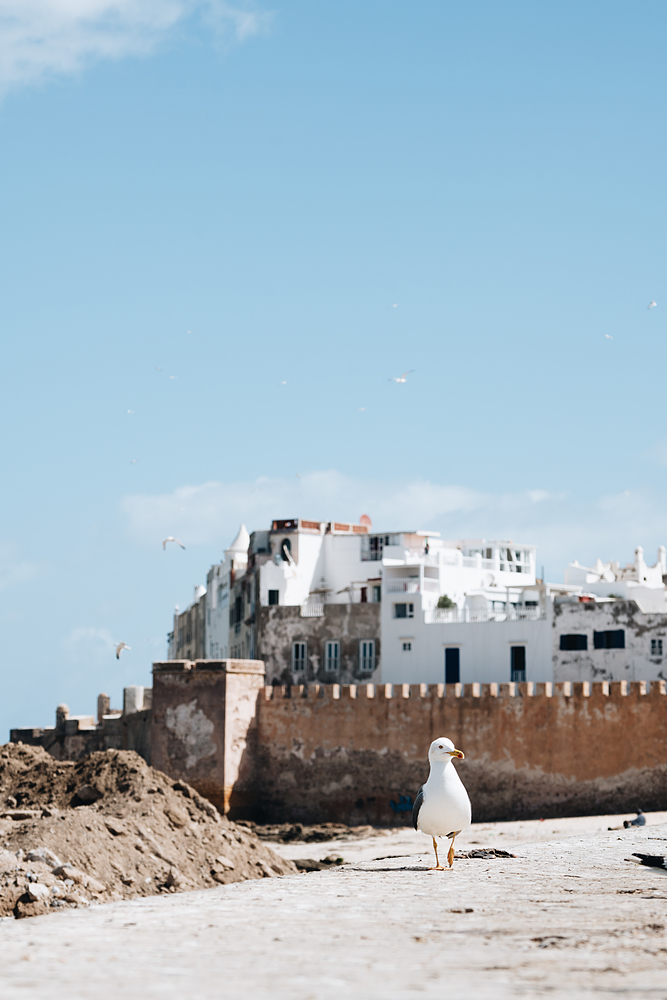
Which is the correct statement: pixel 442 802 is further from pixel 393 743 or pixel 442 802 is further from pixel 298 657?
pixel 298 657

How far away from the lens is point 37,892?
44.1ft

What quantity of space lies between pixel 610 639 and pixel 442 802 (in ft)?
90.4

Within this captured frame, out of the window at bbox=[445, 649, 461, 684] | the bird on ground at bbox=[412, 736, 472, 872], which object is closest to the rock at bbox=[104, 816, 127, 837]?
the bird on ground at bbox=[412, 736, 472, 872]

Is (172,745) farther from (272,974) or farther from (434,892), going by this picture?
(272,974)

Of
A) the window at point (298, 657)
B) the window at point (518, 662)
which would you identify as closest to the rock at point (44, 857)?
the window at point (518, 662)

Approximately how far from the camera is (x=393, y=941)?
813 cm

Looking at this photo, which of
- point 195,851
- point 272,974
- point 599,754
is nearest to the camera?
point 272,974

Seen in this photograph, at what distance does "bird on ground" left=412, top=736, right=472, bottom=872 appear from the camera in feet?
38.9

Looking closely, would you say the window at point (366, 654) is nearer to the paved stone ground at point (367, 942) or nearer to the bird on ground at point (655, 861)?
the bird on ground at point (655, 861)

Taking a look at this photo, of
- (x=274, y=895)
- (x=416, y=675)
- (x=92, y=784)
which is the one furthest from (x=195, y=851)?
(x=416, y=675)

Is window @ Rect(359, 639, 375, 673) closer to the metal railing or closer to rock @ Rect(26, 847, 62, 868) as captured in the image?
the metal railing

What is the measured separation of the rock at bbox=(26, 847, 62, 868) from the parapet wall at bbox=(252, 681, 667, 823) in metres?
18.5

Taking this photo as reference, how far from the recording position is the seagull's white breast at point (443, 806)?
1185 centimetres

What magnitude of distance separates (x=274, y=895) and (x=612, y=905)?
2.84 metres
